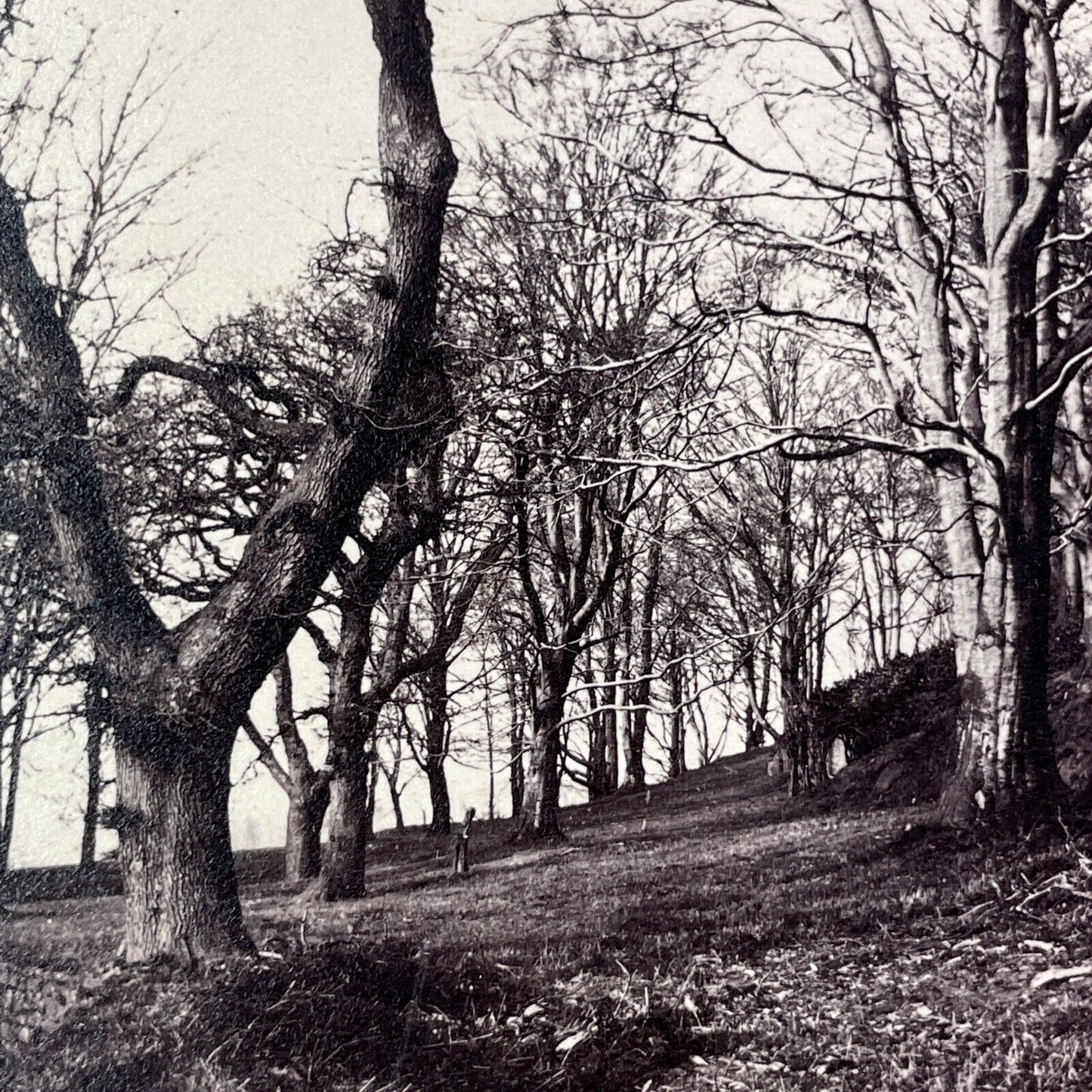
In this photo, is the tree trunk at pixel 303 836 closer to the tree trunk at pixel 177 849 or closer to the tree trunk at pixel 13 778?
the tree trunk at pixel 13 778

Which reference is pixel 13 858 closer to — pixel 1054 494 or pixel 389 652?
pixel 389 652

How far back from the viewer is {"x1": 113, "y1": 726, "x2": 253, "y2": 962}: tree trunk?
15.2ft

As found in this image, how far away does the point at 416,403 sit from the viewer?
6059 millimetres

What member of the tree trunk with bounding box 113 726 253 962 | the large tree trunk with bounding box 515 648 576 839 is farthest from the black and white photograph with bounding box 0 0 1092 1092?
the large tree trunk with bounding box 515 648 576 839

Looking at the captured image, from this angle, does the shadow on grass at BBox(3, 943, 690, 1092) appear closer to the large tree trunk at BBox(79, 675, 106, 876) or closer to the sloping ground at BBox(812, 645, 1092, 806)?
the large tree trunk at BBox(79, 675, 106, 876)

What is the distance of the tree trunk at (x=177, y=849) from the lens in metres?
4.62

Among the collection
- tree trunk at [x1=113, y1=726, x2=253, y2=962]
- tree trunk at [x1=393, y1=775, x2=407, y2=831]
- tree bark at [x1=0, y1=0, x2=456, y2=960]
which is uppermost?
tree bark at [x1=0, y1=0, x2=456, y2=960]

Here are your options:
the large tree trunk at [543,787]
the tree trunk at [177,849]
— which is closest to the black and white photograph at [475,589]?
the tree trunk at [177,849]

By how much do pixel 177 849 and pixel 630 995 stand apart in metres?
2.38

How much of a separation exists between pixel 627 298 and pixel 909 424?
24.3 ft

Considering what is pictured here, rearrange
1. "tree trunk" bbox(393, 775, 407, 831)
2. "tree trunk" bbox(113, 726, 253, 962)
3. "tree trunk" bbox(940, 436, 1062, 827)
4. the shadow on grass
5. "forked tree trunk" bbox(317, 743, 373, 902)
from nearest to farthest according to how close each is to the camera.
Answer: the shadow on grass → "tree trunk" bbox(113, 726, 253, 962) → "tree trunk" bbox(940, 436, 1062, 827) → "forked tree trunk" bbox(317, 743, 373, 902) → "tree trunk" bbox(393, 775, 407, 831)

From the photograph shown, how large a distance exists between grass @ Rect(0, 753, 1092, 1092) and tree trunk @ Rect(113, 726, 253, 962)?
0.90ft

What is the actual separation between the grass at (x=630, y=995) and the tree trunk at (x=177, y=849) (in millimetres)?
273

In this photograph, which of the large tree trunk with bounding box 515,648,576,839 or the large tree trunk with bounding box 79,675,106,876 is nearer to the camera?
the large tree trunk with bounding box 79,675,106,876
